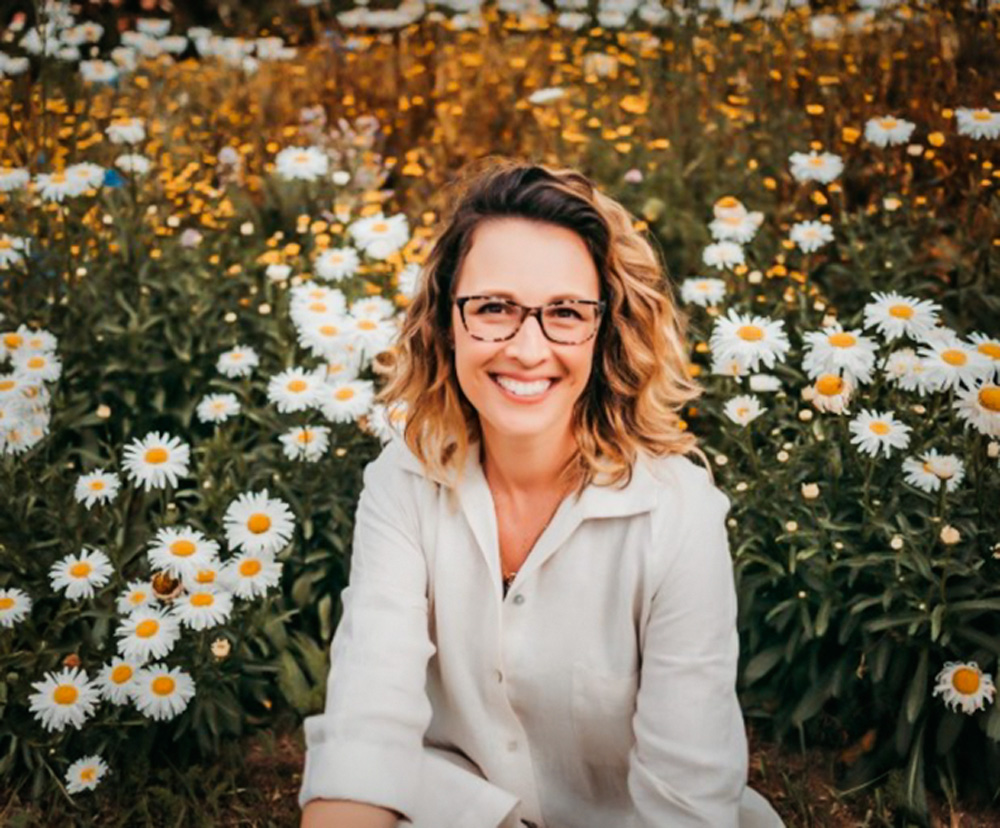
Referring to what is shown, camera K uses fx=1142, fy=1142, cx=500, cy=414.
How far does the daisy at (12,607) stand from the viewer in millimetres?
2445

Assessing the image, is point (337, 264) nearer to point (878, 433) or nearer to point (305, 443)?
point (305, 443)

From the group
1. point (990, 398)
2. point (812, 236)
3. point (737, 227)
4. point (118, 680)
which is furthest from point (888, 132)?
point (118, 680)

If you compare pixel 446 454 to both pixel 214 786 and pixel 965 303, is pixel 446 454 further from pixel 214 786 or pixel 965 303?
pixel 965 303

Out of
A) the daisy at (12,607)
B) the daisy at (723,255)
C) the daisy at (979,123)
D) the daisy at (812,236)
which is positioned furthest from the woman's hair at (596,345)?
the daisy at (979,123)

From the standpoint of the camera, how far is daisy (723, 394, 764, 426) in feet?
8.72

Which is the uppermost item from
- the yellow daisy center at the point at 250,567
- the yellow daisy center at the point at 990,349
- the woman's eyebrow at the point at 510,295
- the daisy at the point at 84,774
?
the woman's eyebrow at the point at 510,295

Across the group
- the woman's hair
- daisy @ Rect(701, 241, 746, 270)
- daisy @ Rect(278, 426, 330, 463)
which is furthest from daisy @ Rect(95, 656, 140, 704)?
daisy @ Rect(701, 241, 746, 270)

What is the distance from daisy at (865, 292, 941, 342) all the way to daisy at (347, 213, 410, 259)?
1.43m

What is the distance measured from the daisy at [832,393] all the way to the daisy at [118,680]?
1.55 metres

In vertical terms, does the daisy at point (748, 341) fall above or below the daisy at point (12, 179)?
below

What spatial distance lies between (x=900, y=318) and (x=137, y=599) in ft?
5.88

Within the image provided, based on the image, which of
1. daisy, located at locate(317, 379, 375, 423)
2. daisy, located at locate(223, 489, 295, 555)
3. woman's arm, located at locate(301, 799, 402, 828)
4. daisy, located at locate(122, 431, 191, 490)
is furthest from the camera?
daisy, located at locate(317, 379, 375, 423)

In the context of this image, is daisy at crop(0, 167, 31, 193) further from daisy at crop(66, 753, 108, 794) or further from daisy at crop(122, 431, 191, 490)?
daisy at crop(66, 753, 108, 794)

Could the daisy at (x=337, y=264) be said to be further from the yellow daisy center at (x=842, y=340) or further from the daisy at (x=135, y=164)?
the yellow daisy center at (x=842, y=340)
